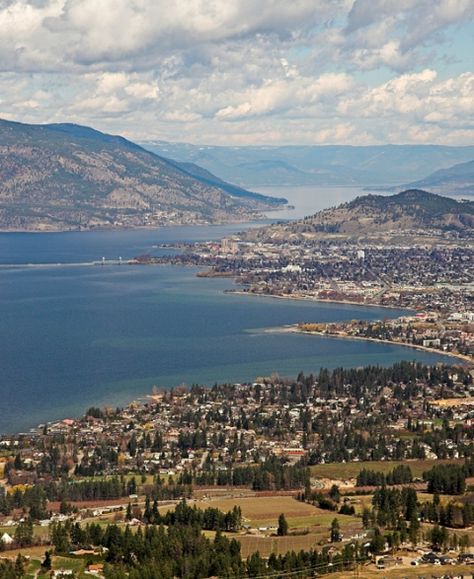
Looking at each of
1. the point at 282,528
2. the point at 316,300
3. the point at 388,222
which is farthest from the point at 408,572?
the point at 388,222

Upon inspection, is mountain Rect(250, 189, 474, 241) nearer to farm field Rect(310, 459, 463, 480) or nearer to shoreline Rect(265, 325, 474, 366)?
shoreline Rect(265, 325, 474, 366)

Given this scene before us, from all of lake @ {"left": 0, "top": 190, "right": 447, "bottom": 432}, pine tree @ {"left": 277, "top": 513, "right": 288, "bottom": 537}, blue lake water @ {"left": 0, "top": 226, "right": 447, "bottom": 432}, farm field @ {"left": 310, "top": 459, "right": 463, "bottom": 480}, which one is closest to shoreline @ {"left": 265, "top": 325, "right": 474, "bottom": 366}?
lake @ {"left": 0, "top": 190, "right": 447, "bottom": 432}

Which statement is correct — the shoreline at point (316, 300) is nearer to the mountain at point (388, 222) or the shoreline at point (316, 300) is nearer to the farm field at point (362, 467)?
the farm field at point (362, 467)

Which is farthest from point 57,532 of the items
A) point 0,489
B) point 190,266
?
point 190,266

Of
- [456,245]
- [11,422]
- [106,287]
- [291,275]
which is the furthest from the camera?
[456,245]

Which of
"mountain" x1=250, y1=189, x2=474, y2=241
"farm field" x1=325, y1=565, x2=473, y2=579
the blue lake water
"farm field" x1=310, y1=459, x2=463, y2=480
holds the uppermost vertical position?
"mountain" x1=250, y1=189, x2=474, y2=241

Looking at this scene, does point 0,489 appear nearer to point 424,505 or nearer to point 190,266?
point 424,505

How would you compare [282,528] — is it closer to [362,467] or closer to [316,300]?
[362,467]
